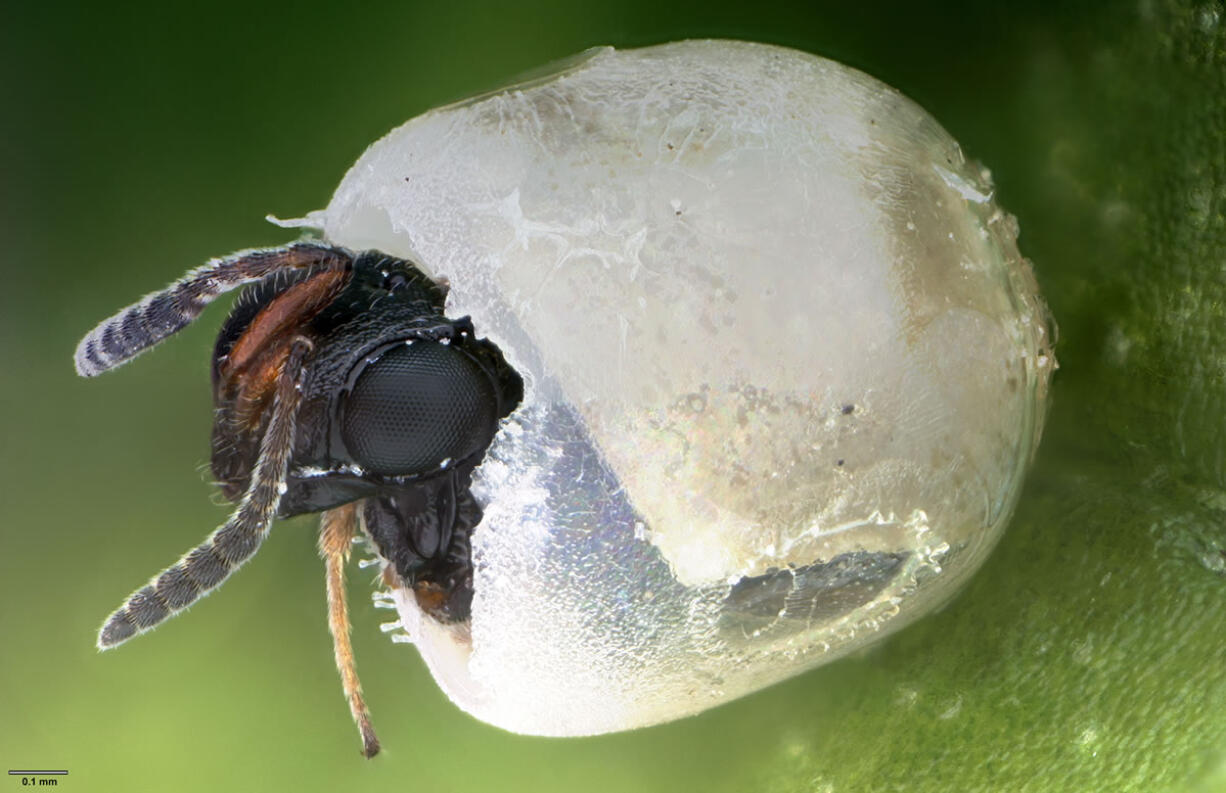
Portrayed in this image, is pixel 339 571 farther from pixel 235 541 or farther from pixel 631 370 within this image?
pixel 631 370

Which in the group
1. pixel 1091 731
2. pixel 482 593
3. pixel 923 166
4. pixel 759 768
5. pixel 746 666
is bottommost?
pixel 759 768

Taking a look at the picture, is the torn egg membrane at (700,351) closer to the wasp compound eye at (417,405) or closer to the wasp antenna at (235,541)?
the wasp compound eye at (417,405)

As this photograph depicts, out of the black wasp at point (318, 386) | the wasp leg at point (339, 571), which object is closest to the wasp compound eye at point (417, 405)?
the black wasp at point (318, 386)

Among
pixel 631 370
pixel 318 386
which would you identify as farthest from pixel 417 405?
pixel 631 370

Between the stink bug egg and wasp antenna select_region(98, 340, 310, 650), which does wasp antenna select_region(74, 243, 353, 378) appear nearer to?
the stink bug egg

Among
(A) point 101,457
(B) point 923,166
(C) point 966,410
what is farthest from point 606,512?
(A) point 101,457

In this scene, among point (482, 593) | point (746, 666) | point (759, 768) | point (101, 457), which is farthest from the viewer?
point (101, 457)

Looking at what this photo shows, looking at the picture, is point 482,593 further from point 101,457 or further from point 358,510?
point 101,457

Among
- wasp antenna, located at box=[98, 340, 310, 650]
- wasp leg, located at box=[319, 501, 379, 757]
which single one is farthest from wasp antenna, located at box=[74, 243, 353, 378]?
wasp leg, located at box=[319, 501, 379, 757]
